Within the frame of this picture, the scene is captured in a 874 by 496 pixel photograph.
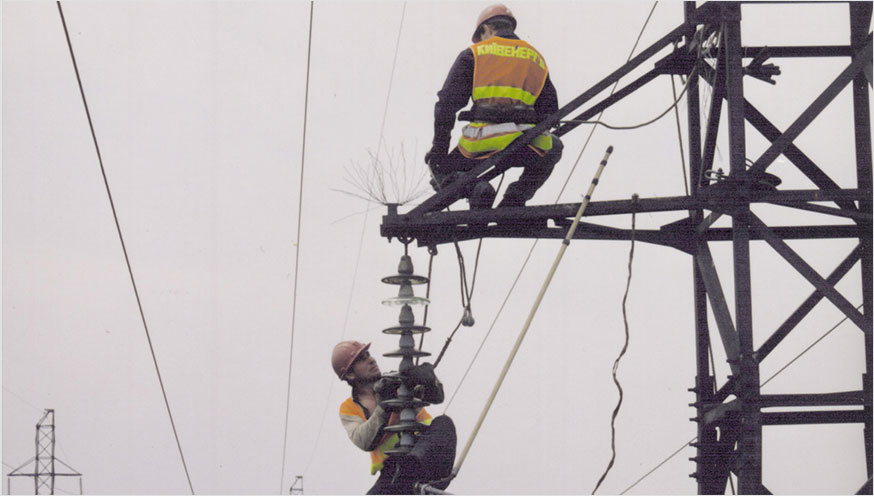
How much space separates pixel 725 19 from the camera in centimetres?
1017

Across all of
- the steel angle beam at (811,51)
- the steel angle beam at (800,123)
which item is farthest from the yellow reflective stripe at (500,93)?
the steel angle beam at (811,51)

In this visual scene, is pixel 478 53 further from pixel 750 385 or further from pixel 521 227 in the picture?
pixel 750 385

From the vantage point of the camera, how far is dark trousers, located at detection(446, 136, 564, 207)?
10.4 meters

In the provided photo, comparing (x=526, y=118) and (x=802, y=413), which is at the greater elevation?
(x=526, y=118)

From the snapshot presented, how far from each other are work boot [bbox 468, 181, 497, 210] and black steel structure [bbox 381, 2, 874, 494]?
0.31ft

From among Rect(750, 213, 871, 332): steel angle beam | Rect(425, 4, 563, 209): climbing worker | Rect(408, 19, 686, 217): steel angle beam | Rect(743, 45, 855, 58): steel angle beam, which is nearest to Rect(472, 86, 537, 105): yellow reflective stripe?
Rect(425, 4, 563, 209): climbing worker

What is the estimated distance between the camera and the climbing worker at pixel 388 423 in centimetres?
947

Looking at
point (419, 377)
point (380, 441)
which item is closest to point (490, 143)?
point (419, 377)

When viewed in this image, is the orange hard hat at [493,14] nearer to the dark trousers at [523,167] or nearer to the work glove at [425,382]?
the dark trousers at [523,167]

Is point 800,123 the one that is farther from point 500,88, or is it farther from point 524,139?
point 500,88

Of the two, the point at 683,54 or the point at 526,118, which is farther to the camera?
the point at 683,54

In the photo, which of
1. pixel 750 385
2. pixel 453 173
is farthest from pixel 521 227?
pixel 750 385

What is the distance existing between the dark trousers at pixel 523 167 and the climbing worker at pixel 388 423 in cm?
145

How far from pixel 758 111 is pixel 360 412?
148 inches
